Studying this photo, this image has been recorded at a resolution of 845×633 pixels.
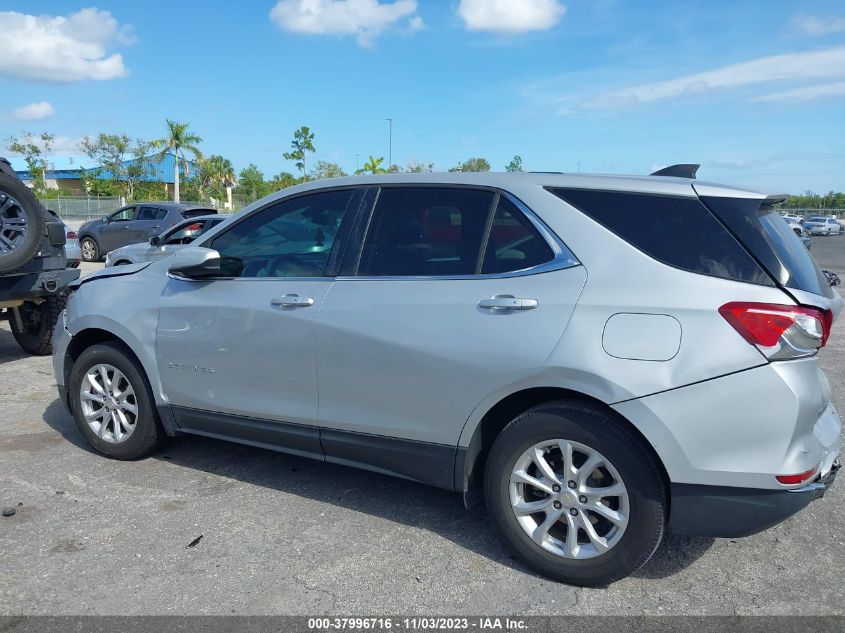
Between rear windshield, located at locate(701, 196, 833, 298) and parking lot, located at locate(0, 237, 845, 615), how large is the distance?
135 cm

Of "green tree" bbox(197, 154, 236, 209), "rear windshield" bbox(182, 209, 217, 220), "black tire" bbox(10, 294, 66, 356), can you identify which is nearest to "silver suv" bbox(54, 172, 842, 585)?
"black tire" bbox(10, 294, 66, 356)

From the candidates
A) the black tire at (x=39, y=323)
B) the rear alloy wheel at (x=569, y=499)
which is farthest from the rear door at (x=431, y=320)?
the black tire at (x=39, y=323)

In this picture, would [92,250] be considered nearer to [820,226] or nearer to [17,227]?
[17,227]

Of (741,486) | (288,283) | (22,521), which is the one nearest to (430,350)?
(288,283)

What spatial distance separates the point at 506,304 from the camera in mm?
3125

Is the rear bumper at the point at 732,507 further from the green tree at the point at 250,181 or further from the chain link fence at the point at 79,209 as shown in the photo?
the green tree at the point at 250,181

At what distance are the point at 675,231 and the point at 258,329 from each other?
7.13 ft

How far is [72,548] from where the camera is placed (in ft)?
11.2

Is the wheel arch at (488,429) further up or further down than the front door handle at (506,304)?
further down

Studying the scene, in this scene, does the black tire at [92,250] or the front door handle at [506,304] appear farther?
the black tire at [92,250]

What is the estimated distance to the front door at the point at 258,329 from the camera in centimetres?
372

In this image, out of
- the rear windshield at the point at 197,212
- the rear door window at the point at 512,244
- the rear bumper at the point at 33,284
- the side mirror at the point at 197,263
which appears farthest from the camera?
the rear windshield at the point at 197,212

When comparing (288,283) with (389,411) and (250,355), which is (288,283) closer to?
(250,355)

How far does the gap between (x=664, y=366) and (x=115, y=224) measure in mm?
17749
